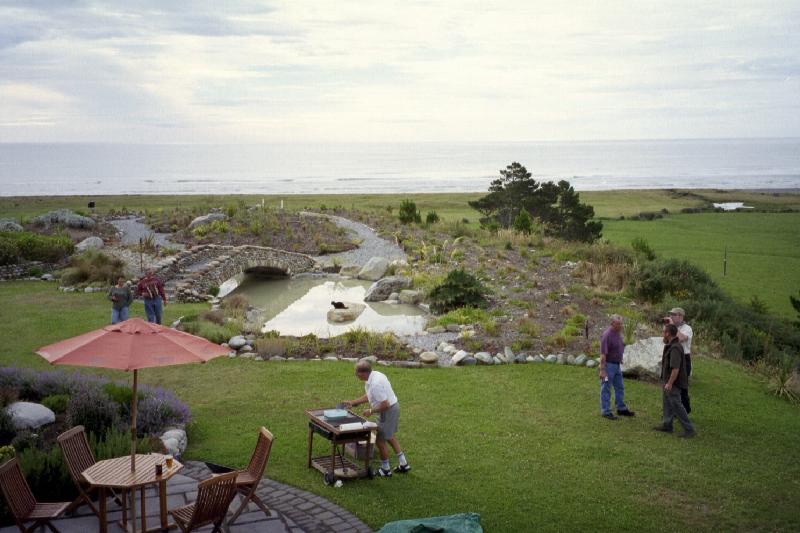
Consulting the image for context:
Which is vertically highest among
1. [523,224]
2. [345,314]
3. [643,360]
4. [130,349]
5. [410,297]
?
[523,224]

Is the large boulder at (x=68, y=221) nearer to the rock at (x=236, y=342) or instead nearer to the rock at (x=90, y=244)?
the rock at (x=90, y=244)

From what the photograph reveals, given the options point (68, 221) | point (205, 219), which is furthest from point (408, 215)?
point (68, 221)

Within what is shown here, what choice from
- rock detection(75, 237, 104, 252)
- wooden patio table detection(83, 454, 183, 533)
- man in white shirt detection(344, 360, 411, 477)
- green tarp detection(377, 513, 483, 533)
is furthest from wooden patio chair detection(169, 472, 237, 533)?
rock detection(75, 237, 104, 252)

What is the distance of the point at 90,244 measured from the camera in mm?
34000

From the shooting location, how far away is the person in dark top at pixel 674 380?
465 inches

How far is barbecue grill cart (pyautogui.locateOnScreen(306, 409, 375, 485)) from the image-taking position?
32.9 ft

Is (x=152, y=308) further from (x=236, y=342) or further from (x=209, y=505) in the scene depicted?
(x=209, y=505)

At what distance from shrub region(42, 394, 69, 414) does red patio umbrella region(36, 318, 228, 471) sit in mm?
3970

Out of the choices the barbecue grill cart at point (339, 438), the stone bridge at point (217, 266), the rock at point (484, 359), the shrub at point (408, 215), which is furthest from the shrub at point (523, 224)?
the barbecue grill cart at point (339, 438)

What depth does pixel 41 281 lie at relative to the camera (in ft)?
92.4

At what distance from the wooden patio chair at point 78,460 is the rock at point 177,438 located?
194cm

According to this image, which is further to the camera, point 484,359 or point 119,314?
point 119,314

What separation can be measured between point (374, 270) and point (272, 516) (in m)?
24.8

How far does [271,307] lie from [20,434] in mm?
17214
